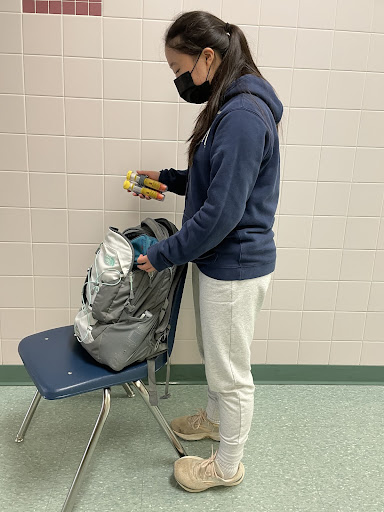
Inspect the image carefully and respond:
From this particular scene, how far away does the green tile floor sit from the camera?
5.29 ft

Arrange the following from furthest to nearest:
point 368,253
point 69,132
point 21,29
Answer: point 368,253 → point 69,132 → point 21,29

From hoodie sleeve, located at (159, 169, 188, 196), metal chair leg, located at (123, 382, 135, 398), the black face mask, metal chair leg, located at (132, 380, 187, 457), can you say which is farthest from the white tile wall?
→ metal chair leg, located at (132, 380, 187, 457)

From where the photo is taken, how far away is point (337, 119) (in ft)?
6.55

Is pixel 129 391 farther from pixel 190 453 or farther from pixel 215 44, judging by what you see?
pixel 215 44

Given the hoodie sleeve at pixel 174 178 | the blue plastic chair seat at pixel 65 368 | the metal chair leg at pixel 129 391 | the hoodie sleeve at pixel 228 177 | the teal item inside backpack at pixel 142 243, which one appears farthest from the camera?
the metal chair leg at pixel 129 391

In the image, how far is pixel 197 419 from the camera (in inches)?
76.7

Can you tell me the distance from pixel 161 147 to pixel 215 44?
65cm

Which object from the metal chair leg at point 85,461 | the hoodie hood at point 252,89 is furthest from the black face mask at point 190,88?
the metal chair leg at point 85,461

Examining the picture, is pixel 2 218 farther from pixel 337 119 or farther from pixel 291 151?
pixel 337 119

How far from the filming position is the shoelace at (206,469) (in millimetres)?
1641

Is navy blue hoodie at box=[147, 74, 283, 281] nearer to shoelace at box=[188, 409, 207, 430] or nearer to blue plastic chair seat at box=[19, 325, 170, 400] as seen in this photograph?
blue plastic chair seat at box=[19, 325, 170, 400]

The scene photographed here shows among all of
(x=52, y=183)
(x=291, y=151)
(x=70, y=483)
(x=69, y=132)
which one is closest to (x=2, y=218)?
(x=52, y=183)

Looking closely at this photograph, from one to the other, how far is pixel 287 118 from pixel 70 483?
160 cm

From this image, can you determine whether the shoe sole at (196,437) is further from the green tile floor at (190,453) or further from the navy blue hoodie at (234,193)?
the navy blue hoodie at (234,193)
